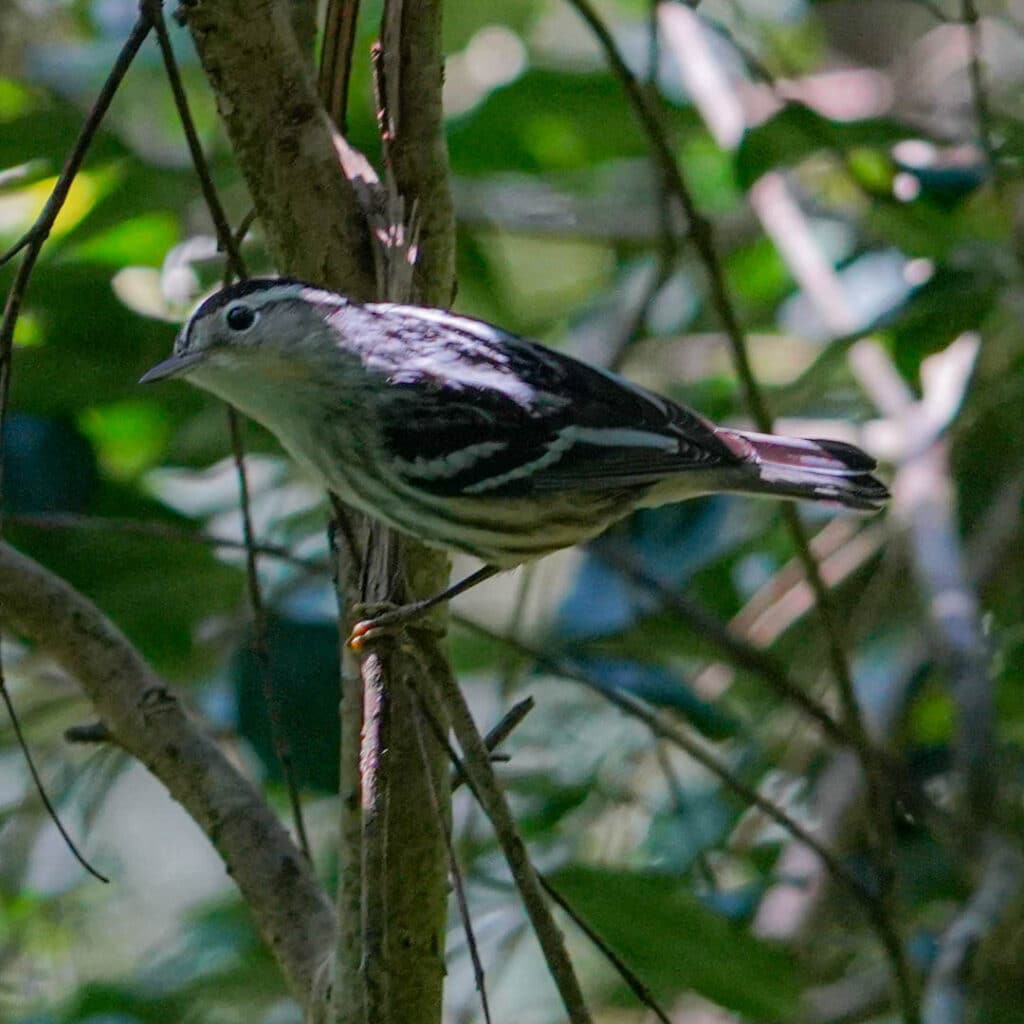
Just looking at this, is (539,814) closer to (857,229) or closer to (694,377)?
(694,377)

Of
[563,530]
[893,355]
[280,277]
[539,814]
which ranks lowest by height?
[539,814]

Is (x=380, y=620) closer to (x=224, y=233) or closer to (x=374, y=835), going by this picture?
(x=374, y=835)

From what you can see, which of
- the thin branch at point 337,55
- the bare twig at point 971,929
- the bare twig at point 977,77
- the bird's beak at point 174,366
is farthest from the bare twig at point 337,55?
the bare twig at point 971,929

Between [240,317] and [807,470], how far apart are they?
1057mm

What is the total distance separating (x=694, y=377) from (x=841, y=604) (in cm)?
90

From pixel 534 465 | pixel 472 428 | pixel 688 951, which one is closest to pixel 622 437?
pixel 534 465

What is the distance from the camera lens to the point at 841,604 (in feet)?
15.0

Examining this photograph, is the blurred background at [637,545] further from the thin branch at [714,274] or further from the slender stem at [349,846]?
the slender stem at [349,846]

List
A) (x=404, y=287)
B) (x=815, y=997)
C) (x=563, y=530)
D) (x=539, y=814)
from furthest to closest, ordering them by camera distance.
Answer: (x=815, y=997) < (x=539, y=814) < (x=563, y=530) < (x=404, y=287)

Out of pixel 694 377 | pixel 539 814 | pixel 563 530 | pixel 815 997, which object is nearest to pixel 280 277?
pixel 563 530

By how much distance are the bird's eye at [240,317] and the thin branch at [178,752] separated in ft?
1.72

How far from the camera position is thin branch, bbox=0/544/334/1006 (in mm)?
2352

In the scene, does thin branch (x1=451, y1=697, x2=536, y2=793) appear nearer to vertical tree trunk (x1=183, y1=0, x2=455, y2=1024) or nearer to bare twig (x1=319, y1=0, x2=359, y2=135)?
vertical tree trunk (x1=183, y1=0, x2=455, y2=1024)

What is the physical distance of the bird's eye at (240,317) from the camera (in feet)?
8.49
